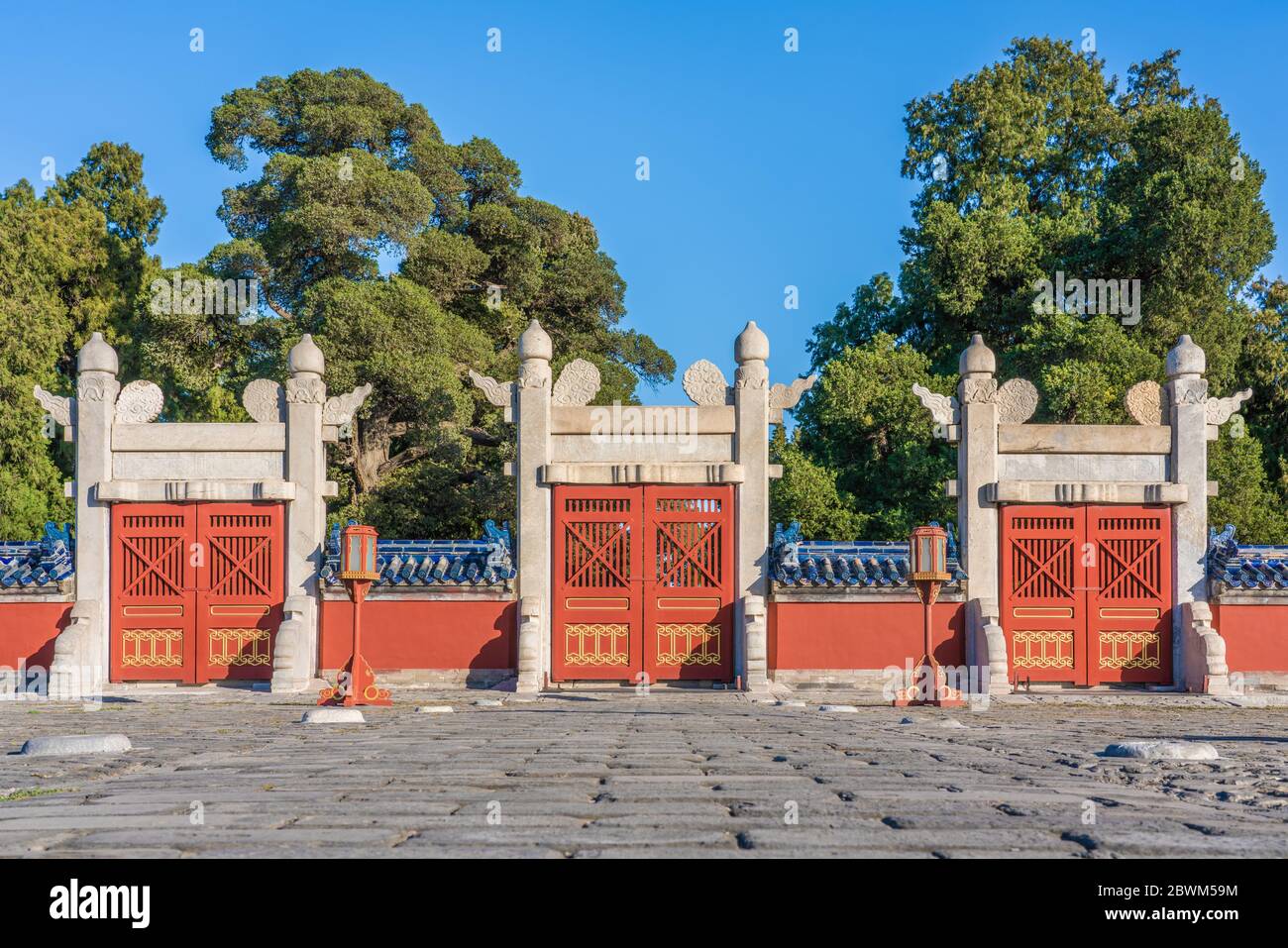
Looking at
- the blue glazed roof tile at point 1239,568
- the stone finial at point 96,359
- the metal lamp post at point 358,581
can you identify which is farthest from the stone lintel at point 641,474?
the blue glazed roof tile at point 1239,568

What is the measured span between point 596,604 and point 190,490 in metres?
5.14

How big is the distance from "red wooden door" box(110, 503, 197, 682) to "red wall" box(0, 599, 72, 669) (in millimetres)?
733

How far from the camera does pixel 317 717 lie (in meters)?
10.2

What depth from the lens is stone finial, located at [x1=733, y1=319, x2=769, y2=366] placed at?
52.0 feet

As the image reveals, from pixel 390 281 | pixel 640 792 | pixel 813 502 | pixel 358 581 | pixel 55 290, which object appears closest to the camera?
pixel 640 792

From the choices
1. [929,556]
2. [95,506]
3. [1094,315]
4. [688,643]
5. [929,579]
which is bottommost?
[688,643]

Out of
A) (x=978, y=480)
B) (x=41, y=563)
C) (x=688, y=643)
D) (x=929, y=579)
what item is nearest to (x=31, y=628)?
(x=41, y=563)

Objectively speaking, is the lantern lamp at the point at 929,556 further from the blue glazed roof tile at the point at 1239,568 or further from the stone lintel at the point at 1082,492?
the blue glazed roof tile at the point at 1239,568

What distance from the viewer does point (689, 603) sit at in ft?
51.2

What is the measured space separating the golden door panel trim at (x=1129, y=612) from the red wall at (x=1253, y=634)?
81 centimetres

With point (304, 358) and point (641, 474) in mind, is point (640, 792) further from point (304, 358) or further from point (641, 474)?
point (304, 358)

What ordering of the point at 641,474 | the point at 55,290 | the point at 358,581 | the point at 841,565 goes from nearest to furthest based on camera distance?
the point at 358,581, the point at 641,474, the point at 841,565, the point at 55,290
